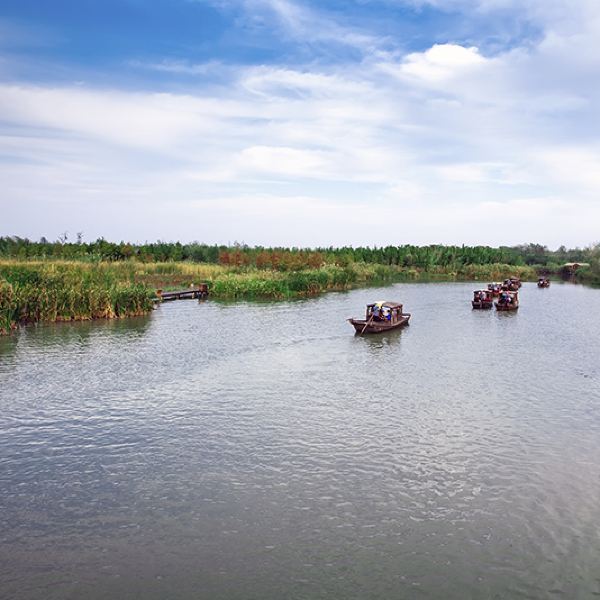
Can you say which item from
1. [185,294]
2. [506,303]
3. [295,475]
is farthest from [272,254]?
[295,475]

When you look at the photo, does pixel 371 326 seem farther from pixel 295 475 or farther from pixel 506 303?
pixel 295 475

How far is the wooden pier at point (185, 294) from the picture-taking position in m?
51.6

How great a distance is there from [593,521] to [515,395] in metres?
9.90

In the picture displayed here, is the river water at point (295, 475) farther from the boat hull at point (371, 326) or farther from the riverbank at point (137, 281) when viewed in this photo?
the riverbank at point (137, 281)

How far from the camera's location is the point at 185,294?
178ft

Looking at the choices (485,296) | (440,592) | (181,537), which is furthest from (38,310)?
(485,296)

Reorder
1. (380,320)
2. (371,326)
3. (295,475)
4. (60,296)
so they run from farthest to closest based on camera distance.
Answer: (60,296)
(380,320)
(371,326)
(295,475)

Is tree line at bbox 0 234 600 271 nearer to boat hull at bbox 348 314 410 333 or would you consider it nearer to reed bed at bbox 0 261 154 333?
reed bed at bbox 0 261 154 333

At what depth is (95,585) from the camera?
9531 mm

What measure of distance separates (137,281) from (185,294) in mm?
4639

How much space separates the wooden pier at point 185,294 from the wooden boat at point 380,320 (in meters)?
21.1

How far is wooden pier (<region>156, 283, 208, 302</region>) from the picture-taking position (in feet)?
169

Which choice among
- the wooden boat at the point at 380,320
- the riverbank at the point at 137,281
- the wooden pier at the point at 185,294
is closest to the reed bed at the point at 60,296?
the riverbank at the point at 137,281

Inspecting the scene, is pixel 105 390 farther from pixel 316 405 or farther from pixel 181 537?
pixel 181 537
